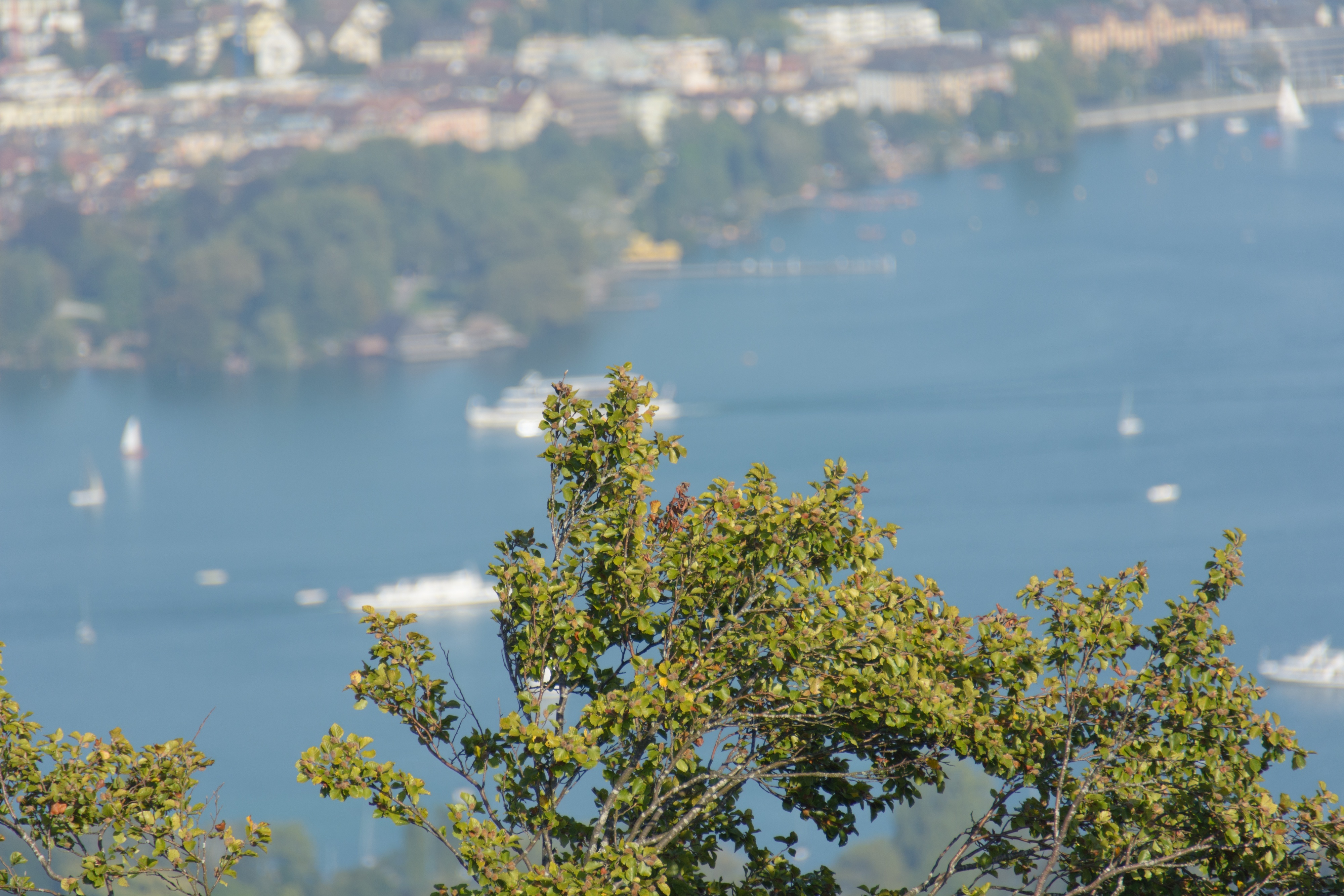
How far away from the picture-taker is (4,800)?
191cm

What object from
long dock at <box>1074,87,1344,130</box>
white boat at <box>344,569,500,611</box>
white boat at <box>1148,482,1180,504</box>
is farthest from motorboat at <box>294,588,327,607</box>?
long dock at <box>1074,87,1344,130</box>

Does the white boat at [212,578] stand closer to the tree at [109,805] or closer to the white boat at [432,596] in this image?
the white boat at [432,596]

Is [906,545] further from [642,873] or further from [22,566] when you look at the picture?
[642,873]

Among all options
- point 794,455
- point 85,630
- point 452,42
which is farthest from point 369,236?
point 452,42

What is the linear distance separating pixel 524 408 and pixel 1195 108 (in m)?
21.0

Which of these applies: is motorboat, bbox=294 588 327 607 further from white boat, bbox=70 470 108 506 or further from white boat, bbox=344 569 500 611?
white boat, bbox=70 470 108 506

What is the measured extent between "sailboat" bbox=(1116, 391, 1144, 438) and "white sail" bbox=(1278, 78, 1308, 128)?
17747mm

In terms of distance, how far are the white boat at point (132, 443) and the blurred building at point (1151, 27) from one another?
2427cm

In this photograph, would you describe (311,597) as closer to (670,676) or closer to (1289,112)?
(670,676)

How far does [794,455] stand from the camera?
16.5 m

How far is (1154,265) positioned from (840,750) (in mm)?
22054

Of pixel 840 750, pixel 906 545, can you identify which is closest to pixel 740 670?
pixel 840 750

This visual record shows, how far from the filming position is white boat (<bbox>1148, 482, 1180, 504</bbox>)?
14508 mm

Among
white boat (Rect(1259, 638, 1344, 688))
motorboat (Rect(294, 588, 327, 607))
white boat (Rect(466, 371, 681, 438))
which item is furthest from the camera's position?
white boat (Rect(466, 371, 681, 438))
